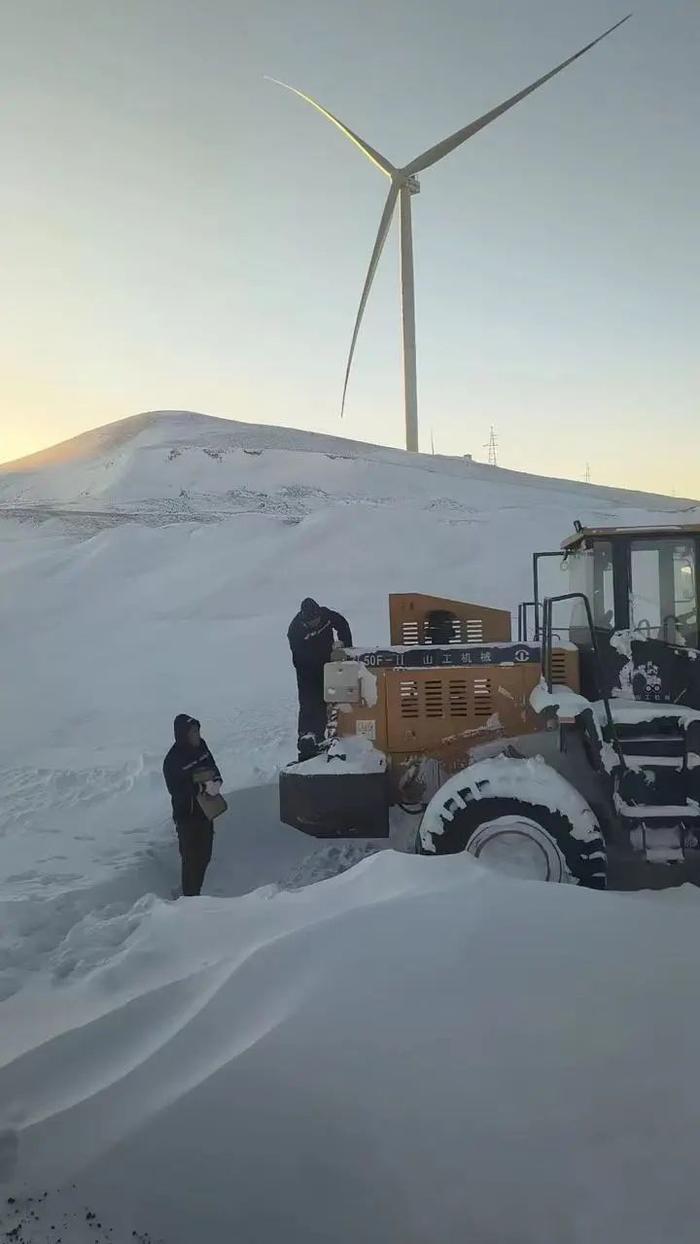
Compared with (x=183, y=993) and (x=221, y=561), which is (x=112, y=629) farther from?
(x=183, y=993)

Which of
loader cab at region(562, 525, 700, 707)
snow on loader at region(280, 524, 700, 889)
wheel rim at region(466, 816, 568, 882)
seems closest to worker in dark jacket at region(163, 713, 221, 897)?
snow on loader at region(280, 524, 700, 889)

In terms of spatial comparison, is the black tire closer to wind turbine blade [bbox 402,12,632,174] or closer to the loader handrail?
the loader handrail

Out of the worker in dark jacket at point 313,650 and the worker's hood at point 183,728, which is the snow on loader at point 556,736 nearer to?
the worker's hood at point 183,728

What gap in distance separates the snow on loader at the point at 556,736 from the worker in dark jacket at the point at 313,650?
1.32 meters

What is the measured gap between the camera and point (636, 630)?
525 centimetres

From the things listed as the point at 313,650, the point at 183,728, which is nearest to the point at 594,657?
the point at 183,728

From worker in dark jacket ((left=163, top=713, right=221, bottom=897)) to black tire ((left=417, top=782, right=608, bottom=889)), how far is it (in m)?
1.72

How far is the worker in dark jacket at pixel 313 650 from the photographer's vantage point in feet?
25.6

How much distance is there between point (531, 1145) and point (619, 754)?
252 centimetres

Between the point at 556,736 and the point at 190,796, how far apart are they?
2487 mm

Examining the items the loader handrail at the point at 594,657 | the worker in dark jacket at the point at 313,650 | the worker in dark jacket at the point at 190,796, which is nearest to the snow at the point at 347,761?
the worker in dark jacket at the point at 190,796

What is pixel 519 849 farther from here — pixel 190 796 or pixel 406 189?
pixel 406 189

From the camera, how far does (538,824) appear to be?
14.8ft

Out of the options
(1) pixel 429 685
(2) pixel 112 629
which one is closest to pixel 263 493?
(2) pixel 112 629
